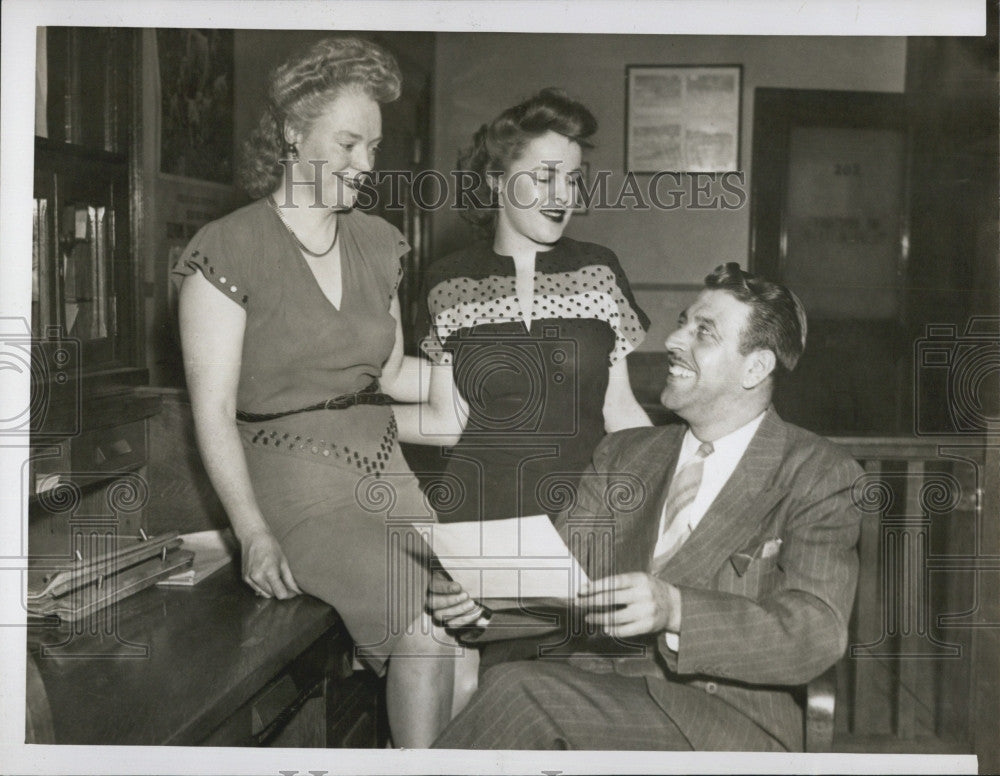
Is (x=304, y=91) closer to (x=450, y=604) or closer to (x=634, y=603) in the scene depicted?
(x=450, y=604)

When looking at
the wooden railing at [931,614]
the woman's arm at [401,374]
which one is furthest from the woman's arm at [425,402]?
the wooden railing at [931,614]

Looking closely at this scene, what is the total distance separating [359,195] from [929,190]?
45.7 inches

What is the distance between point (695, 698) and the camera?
1752 millimetres

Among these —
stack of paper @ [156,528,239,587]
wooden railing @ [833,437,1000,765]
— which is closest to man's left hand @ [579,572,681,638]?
wooden railing @ [833,437,1000,765]

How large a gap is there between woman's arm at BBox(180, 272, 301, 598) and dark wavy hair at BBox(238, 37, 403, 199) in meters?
0.25

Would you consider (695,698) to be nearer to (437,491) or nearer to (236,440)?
(437,491)

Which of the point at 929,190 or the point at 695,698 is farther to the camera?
the point at 929,190

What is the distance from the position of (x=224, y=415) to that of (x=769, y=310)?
1.10 meters

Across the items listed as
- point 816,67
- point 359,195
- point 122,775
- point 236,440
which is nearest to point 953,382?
point 816,67

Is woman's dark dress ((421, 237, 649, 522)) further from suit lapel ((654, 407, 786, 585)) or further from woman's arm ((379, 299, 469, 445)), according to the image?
suit lapel ((654, 407, 786, 585))

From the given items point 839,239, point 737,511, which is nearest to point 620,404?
point 737,511

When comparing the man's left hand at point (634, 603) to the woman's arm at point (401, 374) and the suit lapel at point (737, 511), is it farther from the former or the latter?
the woman's arm at point (401, 374)

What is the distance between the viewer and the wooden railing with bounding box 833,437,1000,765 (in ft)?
6.16

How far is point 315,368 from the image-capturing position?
5.95 feet
